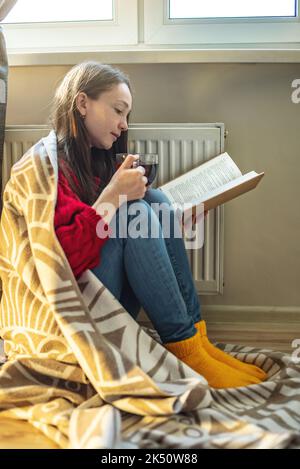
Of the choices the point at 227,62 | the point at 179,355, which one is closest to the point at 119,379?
the point at 179,355

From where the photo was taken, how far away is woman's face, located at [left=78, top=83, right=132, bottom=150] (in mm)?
1501

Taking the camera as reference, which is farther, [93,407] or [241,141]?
[241,141]

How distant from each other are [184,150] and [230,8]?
1.64ft

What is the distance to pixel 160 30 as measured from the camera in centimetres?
199

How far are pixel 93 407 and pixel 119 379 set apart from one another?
0.28 feet

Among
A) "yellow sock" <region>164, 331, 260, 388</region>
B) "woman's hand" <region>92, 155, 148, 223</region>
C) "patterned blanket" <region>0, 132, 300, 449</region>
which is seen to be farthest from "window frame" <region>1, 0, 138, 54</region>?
"yellow sock" <region>164, 331, 260, 388</region>

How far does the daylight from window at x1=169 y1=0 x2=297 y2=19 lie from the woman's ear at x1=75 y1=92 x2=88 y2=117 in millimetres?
653

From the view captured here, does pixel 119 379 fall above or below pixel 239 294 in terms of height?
above

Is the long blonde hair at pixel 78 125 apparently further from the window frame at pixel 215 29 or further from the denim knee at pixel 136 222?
the window frame at pixel 215 29

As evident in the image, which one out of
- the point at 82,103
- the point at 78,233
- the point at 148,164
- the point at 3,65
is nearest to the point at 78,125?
the point at 82,103

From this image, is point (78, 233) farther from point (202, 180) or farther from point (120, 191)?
point (202, 180)

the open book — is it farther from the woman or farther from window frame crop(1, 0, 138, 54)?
window frame crop(1, 0, 138, 54)

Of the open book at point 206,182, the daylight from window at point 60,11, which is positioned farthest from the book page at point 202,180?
the daylight from window at point 60,11
